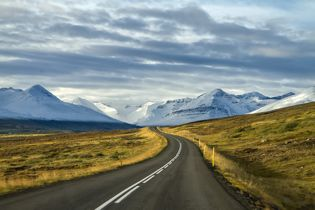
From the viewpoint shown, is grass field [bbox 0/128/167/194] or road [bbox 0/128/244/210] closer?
road [bbox 0/128/244/210]

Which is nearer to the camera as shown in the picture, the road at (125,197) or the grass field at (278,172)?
the road at (125,197)

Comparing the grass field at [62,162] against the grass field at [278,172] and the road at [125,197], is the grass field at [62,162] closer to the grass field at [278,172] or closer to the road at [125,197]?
the road at [125,197]

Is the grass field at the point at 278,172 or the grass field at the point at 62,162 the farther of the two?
the grass field at the point at 62,162

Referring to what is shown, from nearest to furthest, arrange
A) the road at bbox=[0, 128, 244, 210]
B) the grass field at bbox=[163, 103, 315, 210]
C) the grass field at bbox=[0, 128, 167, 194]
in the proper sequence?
the road at bbox=[0, 128, 244, 210], the grass field at bbox=[163, 103, 315, 210], the grass field at bbox=[0, 128, 167, 194]

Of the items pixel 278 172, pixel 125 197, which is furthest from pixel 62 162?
pixel 125 197

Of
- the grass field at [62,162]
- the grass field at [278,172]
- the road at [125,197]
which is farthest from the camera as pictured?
the grass field at [62,162]

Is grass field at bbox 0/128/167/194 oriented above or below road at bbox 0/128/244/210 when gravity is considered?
below

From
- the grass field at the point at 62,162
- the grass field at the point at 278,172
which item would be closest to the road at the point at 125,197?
the grass field at the point at 62,162

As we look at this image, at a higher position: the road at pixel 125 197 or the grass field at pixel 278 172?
the road at pixel 125 197

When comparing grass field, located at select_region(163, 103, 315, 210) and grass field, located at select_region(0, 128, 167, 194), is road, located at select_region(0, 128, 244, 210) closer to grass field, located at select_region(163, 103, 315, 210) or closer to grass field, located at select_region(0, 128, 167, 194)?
grass field, located at select_region(0, 128, 167, 194)

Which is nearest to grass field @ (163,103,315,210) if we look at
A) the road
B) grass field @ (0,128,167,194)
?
the road

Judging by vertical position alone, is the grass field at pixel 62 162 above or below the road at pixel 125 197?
below

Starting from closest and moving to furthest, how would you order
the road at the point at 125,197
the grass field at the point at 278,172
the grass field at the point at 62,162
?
1. the road at the point at 125,197
2. the grass field at the point at 278,172
3. the grass field at the point at 62,162

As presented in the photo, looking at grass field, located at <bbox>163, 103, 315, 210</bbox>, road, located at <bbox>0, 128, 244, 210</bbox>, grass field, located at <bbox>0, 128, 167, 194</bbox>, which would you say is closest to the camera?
road, located at <bbox>0, 128, 244, 210</bbox>
